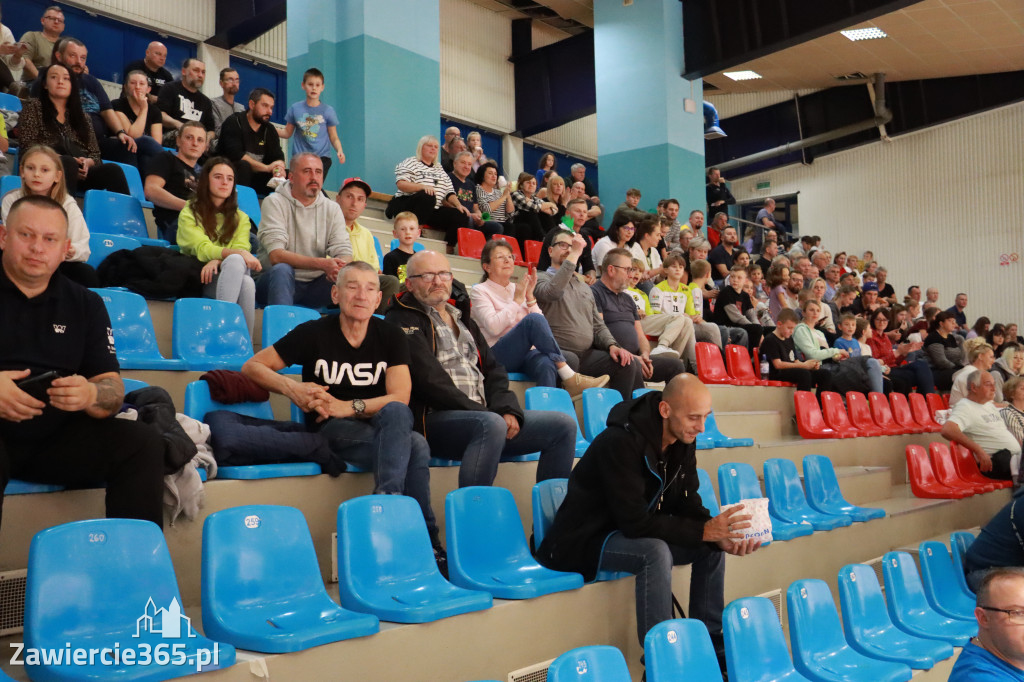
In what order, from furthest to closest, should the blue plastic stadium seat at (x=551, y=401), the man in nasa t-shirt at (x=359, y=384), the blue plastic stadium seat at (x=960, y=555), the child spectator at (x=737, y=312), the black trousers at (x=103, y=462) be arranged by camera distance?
the child spectator at (x=737, y=312) < the blue plastic stadium seat at (x=551, y=401) < the blue plastic stadium seat at (x=960, y=555) < the man in nasa t-shirt at (x=359, y=384) < the black trousers at (x=103, y=462)

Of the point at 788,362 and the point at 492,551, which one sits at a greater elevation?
the point at 788,362

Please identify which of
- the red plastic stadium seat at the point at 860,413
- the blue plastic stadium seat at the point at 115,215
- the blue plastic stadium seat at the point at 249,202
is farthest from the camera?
the red plastic stadium seat at the point at 860,413

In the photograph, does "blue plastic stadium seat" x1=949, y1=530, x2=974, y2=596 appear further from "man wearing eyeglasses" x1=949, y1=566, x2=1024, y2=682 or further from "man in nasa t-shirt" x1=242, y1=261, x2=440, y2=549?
"man in nasa t-shirt" x1=242, y1=261, x2=440, y2=549

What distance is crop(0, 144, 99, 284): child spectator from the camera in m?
3.11

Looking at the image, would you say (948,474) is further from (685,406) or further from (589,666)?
(589,666)

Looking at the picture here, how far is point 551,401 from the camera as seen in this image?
12.6ft

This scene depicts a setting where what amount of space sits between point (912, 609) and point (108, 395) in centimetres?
288

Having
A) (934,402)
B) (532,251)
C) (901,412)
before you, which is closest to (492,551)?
(532,251)

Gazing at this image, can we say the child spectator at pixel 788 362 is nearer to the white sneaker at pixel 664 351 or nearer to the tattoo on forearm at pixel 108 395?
the white sneaker at pixel 664 351

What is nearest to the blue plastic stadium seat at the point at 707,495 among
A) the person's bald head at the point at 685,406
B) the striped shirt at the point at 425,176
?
the person's bald head at the point at 685,406

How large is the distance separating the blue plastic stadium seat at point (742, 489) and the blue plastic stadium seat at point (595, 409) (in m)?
0.62

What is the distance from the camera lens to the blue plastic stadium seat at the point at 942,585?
346 cm

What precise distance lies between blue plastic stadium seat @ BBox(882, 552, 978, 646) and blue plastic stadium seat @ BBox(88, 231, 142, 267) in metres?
3.48

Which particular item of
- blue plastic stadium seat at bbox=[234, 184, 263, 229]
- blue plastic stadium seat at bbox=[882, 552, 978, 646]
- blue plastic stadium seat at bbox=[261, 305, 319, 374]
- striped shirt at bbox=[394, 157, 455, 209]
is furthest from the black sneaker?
striped shirt at bbox=[394, 157, 455, 209]
